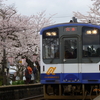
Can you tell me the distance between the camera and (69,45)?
12070 millimetres

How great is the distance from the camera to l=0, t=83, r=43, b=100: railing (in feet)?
50.3

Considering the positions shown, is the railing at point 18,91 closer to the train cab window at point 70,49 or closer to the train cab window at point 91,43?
the train cab window at point 70,49

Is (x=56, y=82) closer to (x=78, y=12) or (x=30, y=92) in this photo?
(x=30, y=92)

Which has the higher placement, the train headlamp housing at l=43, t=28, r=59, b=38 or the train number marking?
the train headlamp housing at l=43, t=28, r=59, b=38

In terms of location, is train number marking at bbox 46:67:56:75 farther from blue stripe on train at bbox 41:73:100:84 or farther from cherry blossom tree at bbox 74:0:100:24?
cherry blossom tree at bbox 74:0:100:24

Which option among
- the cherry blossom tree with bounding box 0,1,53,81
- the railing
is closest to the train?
the railing

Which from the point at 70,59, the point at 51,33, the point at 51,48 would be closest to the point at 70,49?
the point at 70,59

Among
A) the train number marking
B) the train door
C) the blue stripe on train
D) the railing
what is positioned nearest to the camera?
the blue stripe on train

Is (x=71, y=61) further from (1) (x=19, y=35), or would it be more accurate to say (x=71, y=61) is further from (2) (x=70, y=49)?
(1) (x=19, y=35)

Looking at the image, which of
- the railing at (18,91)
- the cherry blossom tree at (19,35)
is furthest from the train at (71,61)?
the cherry blossom tree at (19,35)

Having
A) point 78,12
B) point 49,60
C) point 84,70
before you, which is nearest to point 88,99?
point 84,70

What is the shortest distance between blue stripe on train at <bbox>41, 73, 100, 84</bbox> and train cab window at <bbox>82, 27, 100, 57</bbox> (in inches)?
28.6

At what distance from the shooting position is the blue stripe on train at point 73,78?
465 inches

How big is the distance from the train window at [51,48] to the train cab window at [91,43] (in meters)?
1.02
